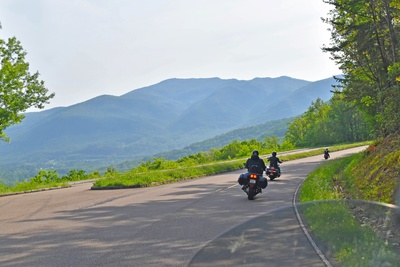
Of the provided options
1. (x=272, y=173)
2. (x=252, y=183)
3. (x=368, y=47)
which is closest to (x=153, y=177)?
(x=272, y=173)

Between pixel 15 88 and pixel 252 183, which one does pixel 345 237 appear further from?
pixel 15 88

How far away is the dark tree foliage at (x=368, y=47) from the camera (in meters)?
29.2

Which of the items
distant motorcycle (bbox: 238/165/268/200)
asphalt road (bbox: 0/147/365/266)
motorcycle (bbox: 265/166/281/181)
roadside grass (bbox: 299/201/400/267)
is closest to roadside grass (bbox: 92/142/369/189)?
motorcycle (bbox: 265/166/281/181)

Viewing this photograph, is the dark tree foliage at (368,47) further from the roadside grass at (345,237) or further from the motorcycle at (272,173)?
the roadside grass at (345,237)

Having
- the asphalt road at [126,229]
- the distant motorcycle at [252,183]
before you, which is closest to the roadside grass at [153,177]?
the asphalt road at [126,229]

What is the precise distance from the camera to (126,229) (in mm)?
11023

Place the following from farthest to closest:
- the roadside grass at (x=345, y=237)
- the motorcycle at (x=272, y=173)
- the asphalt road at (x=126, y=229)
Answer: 1. the motorcycle at (x=272, y=173)
2. the asphalt road at (x=126, y=229)
3. the roadside grass at (x=345, y=237)

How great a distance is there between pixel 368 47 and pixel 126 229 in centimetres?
2704

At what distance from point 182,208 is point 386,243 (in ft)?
37.6

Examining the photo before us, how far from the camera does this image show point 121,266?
23.5ft

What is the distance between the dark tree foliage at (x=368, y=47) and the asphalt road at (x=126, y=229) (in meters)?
12.6

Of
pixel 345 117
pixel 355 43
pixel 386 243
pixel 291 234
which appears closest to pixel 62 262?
pixel 291 234

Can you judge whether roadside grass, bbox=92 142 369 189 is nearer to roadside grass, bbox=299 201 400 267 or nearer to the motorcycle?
the motorcycle

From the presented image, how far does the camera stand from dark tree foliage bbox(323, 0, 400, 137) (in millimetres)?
29158
